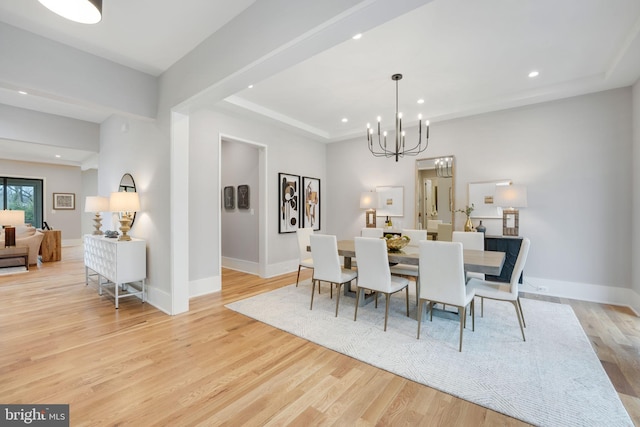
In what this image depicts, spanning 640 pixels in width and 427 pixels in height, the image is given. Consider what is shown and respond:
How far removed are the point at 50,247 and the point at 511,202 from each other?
9.58 metres

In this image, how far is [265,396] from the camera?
185 centimetres

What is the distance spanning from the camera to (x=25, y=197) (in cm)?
847

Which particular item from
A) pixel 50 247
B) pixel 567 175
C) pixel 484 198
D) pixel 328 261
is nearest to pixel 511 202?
pixel 484 198

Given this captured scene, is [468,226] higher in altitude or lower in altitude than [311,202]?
lower

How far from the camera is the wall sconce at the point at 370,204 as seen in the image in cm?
548

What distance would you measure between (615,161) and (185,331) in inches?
220

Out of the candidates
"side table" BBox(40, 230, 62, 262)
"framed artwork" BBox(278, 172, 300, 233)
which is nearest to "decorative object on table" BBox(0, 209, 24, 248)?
"side table" BBox(40, 230, 62, 262)

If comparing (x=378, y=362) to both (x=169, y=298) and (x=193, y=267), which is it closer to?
(x=169, y=298)

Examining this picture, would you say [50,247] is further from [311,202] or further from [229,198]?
[311,202]

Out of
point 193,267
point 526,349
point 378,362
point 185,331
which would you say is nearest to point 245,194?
point 193,267

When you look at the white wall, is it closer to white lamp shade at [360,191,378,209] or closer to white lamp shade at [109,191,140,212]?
white lamp shade at [360,191,378,209]

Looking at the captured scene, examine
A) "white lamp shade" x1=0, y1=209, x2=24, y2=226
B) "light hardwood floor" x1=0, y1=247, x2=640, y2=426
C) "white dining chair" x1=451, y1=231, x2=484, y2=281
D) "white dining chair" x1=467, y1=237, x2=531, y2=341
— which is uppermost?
"white lamp shade" x1=0, y1=209, x2=24, y2=226

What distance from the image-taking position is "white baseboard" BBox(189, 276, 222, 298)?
13.0 feet

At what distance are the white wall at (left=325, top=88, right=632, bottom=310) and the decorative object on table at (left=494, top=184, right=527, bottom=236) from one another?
0.11m
